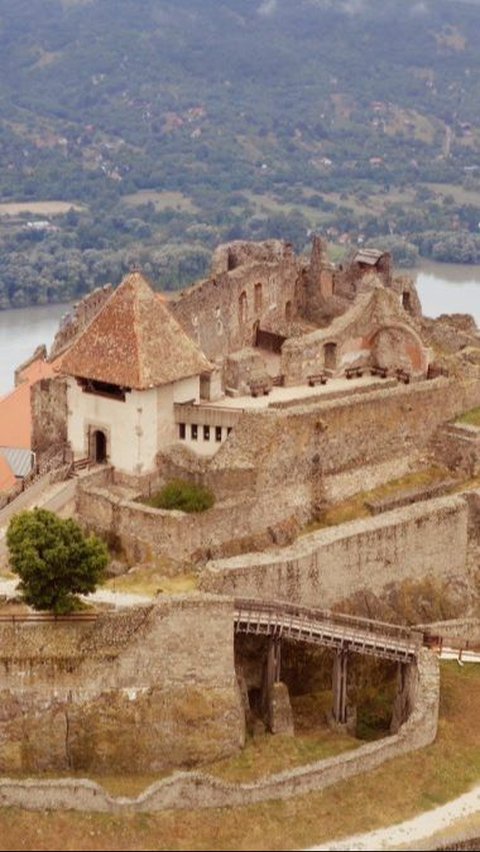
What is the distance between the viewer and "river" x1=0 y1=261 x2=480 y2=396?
90.4m

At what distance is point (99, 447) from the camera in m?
43.2

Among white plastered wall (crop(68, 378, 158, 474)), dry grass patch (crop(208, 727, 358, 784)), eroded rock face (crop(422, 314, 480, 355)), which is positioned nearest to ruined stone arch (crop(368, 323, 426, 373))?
eroded rock face (crop(422, 314, 480, 355))

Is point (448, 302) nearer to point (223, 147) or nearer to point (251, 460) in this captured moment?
point (251, 460)

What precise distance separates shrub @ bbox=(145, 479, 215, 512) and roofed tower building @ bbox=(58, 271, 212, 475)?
1.32 meters

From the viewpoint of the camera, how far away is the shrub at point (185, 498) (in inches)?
1601

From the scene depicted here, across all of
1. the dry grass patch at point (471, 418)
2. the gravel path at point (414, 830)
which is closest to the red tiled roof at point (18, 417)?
the dry grass patch at point (471, 418)

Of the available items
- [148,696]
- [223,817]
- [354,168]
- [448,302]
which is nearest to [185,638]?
[148,696]

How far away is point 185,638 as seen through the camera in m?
35.6

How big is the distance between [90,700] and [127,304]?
1230 cm

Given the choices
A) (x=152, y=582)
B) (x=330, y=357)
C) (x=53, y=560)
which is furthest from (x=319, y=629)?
(x=330, y=357)

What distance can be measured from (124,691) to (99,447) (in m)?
9.76

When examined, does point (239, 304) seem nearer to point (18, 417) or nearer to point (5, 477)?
point (18, 417)

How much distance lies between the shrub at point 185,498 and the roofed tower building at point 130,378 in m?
1.32

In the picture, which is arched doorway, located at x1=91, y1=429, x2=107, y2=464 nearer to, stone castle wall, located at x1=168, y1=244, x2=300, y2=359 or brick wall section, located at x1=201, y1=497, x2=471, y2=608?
brick wall section, located at x1=201, y1=497, x2=471, y2=608
